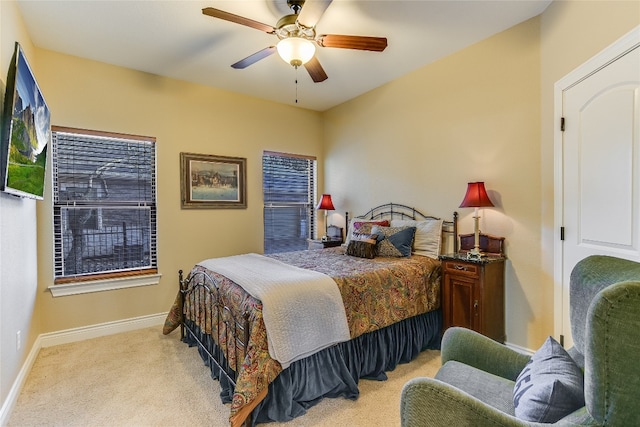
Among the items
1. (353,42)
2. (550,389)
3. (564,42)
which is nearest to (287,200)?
(353,42)

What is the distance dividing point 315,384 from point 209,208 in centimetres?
261

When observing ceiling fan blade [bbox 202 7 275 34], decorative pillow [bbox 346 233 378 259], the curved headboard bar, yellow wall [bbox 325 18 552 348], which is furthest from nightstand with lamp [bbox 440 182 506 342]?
ceiling fan blade [bbox 202 7 275 34]

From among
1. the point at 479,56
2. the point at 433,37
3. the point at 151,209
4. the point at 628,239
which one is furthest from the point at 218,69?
the point at 628,239

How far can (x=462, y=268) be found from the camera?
8.88 ft

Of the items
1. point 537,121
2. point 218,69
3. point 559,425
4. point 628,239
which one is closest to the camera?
point 559,425

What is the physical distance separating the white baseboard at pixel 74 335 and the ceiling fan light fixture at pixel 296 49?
2.89 m

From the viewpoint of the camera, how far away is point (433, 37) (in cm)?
286

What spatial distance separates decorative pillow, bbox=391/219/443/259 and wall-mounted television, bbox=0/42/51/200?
10.6 ft

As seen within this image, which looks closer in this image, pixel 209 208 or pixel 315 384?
pixel 315 384

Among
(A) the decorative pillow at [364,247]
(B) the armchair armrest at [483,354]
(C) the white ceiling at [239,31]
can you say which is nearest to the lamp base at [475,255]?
(A) the decorative pillow at [364,247]

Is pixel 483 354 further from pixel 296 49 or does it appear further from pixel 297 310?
pixel 296 49

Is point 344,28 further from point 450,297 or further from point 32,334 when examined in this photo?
point 32,334

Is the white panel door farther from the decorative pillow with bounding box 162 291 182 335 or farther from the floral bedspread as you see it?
the decorative pillow with bounding box 162 291 182 335

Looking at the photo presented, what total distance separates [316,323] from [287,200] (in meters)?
2.86
